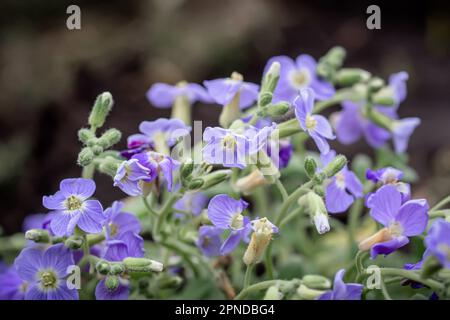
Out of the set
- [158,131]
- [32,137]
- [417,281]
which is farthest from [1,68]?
[417,281]

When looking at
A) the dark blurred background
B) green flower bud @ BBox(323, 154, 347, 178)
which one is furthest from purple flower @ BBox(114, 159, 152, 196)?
the dark blurred background

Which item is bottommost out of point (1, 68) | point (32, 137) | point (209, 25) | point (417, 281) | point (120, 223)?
point (417, 281)

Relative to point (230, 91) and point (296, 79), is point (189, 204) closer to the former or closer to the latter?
point (230, 91)

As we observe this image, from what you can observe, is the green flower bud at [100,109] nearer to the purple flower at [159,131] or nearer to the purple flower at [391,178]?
the purple flower at [159,131]

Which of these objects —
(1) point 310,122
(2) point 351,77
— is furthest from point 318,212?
(2) point 351,77

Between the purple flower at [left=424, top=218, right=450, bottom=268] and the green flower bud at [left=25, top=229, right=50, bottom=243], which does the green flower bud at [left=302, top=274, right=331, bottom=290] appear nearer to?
the purple flower at [left=424, top=218, right=450, bottom=268]

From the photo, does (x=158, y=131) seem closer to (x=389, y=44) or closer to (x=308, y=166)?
(x=308, y=166)

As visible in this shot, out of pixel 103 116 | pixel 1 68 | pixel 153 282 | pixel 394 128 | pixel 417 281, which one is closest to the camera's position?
pixel 417 281

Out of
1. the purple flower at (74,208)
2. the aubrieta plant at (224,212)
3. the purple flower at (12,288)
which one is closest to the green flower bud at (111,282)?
the aubrieta plant at (224,212)
